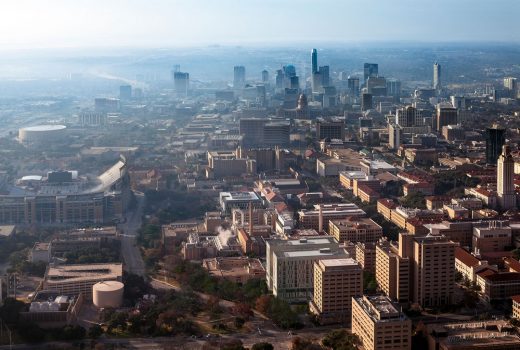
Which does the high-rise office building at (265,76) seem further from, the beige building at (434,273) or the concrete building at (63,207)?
the beige building at (434,273)

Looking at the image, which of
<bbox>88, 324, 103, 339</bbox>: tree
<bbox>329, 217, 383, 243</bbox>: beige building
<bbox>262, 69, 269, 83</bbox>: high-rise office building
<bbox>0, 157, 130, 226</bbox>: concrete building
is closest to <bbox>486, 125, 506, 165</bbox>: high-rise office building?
<bbox>329, 217, 383, 243</bbox>: beige building

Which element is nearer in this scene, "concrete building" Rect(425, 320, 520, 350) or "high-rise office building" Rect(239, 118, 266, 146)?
"concrete building" Rect(425, 320, 520, 350)

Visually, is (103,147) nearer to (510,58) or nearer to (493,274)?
(493,274)

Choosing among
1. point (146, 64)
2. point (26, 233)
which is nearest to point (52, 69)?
point (146, 64)

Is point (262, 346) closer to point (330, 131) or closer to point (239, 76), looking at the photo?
point (330, 131)

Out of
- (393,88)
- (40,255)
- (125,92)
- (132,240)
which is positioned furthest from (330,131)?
(125,92)

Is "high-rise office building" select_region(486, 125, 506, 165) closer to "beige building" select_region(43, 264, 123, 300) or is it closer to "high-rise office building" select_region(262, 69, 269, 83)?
"beige building" select_region(43, 264, 123, 300)
